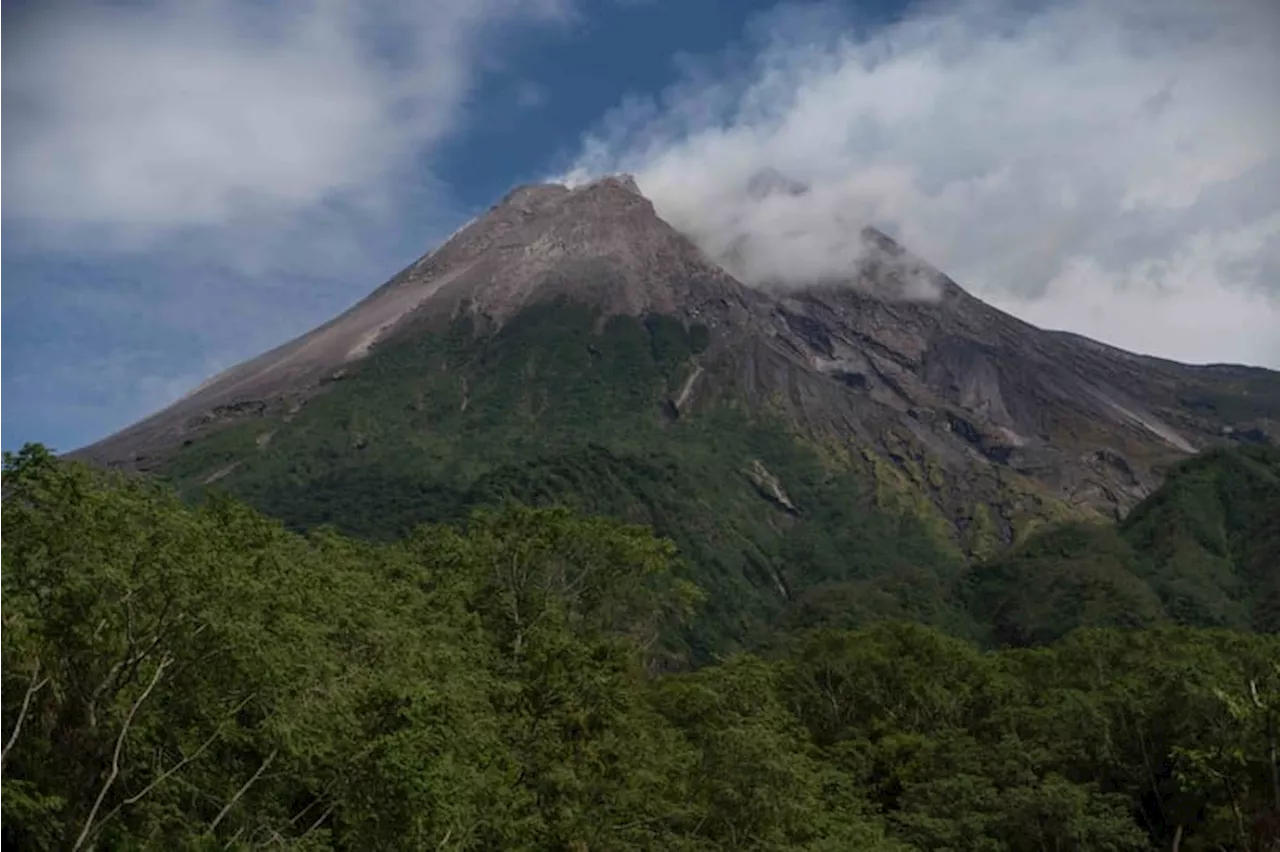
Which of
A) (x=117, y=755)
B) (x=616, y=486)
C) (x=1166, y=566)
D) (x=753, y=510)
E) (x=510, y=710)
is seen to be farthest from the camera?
(x=753, y=510)

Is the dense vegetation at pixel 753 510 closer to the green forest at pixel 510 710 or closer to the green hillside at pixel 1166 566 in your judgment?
the green hillside at pixel 1166 566

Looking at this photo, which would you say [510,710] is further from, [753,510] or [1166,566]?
[753,510]

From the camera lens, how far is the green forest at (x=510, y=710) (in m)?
13.9

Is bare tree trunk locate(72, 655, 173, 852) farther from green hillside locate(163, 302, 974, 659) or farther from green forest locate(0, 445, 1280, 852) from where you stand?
green hillside locate(163, 302, 974, 659)

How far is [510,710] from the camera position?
2339 cm

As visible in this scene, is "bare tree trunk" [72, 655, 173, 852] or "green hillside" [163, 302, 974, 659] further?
"green hillside" [163, 302, 974, 659]

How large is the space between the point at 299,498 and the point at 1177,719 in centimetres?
13491

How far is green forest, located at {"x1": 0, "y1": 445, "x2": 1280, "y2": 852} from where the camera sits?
45.7ft

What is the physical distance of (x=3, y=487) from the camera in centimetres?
1479

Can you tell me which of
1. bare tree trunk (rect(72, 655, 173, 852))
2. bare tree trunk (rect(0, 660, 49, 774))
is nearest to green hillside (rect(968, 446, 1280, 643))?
bare tree trunk (rect(72, 655, 173, 852))

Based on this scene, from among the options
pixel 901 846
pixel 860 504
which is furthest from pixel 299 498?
pixel 901 846

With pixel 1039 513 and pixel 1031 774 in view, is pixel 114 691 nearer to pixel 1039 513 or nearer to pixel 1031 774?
pixel 1031 774

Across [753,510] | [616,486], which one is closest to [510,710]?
[616,486]

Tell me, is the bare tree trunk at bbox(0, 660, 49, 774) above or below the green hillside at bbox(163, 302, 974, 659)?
below
